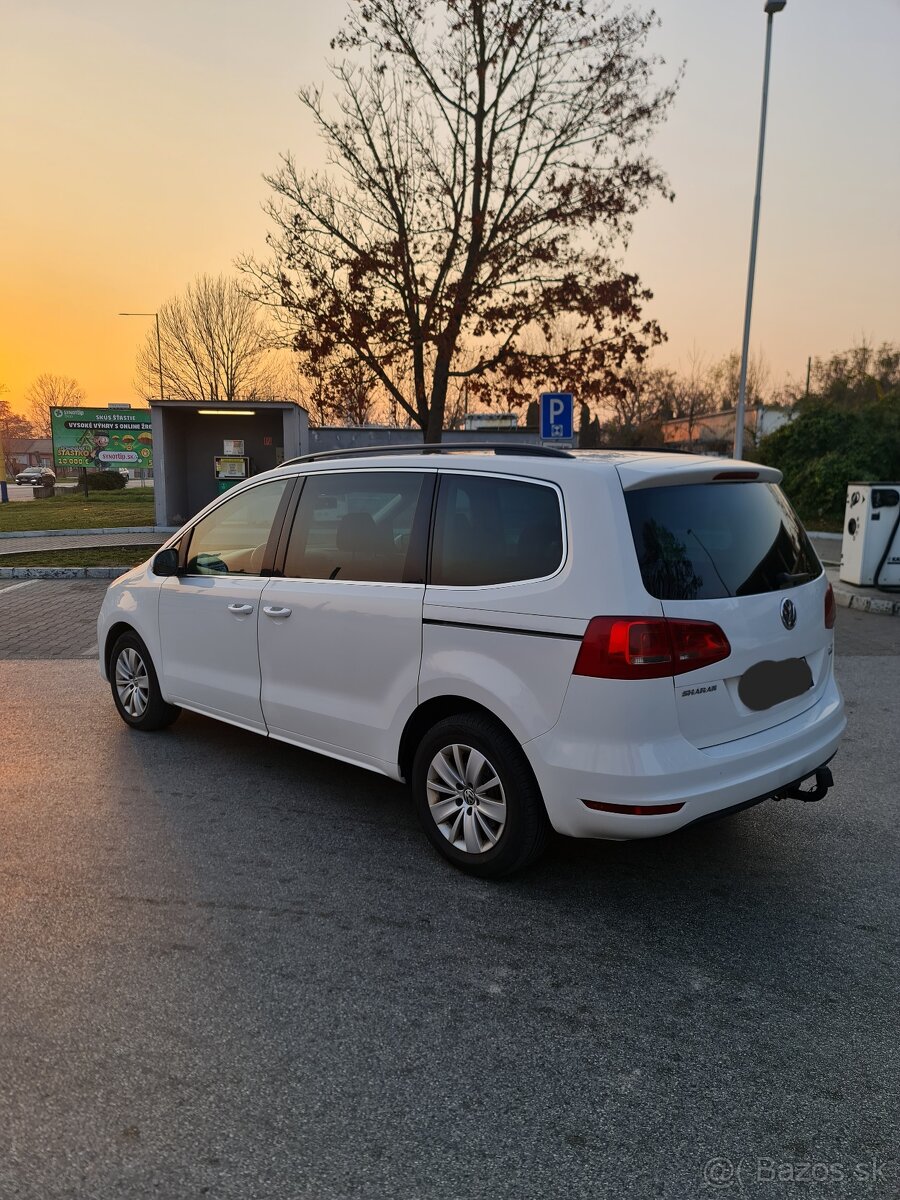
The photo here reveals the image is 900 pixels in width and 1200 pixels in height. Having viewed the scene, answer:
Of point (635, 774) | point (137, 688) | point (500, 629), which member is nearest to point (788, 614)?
point (635, 774)

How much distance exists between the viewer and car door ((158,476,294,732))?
14.9 feet

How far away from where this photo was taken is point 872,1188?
2.03 m

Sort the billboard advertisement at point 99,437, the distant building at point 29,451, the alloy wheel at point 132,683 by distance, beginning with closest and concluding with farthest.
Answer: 1. the alloy wheel at point 132,683
2. the billboard advertisement at point 99,437
3. the distant building at point 29,451

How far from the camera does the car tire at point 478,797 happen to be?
10.8ft

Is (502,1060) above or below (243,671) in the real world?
below

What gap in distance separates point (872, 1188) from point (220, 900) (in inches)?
94.4

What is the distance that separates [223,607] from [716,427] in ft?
135

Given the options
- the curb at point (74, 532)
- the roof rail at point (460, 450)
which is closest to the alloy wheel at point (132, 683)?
the roof rail at point (460, 450)

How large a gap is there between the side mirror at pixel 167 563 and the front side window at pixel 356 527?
1065 mm

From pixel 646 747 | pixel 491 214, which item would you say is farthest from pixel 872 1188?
pixel 491 214

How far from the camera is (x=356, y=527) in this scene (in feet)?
13.4

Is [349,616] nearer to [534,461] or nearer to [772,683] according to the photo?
[534,461]

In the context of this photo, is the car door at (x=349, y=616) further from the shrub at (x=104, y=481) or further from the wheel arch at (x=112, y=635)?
the shrub at (x=104, y=481)

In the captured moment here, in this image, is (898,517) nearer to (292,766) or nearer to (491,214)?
(491,214)
